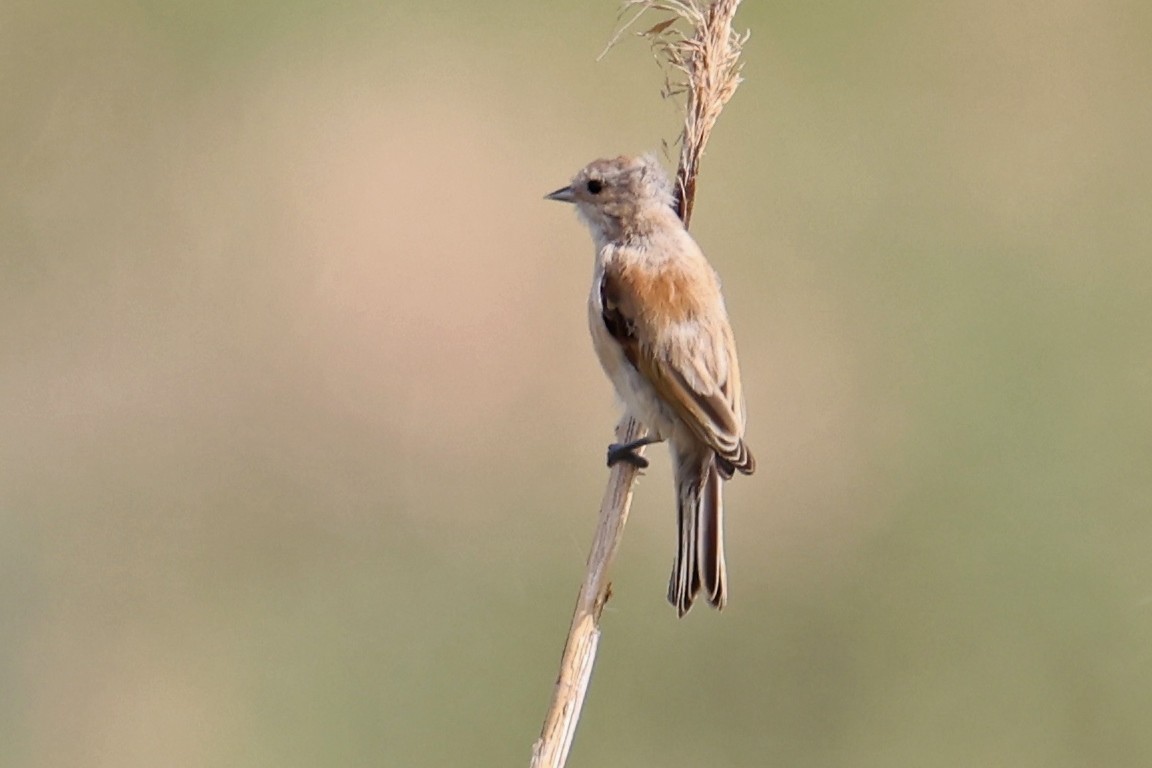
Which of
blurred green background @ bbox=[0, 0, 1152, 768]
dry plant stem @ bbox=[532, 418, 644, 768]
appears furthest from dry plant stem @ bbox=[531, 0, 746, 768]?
blurred green background @ bbox=[0, 0, 1152, 768]

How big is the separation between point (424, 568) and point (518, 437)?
1.13 m

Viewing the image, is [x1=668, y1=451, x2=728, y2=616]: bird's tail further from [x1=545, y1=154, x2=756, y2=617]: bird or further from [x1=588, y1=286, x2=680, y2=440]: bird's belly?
[x1=588, y1=286, x2=680, y2=440]: bird's belly

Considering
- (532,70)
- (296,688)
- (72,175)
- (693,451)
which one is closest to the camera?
(693,451)

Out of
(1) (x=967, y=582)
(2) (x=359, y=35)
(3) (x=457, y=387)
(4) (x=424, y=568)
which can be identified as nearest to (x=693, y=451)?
(1) (x=967, y=582)

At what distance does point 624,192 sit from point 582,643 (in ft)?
6.71

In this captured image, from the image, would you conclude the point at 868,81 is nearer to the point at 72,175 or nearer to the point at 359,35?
the point at 359,35

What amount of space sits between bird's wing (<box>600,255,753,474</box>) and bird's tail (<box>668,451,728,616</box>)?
124 mm

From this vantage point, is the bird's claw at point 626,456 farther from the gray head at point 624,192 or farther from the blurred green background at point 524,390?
the blurred green background at point 524,390

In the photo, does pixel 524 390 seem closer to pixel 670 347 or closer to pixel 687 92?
pixel 670 347

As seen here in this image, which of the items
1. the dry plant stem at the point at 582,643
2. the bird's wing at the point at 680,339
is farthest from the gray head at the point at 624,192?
the dry plant stem at the point at 582,643

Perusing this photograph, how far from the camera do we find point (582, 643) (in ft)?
9.95

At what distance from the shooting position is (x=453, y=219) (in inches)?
344

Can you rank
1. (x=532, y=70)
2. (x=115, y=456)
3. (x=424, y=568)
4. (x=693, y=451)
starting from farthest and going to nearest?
1. (x=532, y=70)
2. (x=115, y=456)
3. (x=424, y=568)
4. (x=693, y=451)

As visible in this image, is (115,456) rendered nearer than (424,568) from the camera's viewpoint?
No
